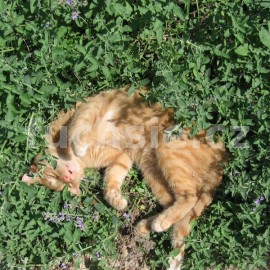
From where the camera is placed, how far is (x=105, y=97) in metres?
4.23

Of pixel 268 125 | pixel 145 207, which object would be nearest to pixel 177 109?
pixel 268 125

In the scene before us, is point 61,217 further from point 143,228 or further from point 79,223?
point 143,228

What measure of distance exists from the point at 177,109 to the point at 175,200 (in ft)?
2.83

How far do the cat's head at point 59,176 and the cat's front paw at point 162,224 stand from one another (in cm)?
67

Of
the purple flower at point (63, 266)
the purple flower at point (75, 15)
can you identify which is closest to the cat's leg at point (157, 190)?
the purple flower at point (63, 266)

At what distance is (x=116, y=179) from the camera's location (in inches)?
170

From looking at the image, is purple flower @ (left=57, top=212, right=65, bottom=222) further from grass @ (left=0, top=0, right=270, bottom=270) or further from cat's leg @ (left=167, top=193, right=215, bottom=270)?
cat's leg @ (left=167, top=193, right=215, bottom=270)

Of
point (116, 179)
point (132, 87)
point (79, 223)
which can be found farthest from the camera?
point (116, 179)

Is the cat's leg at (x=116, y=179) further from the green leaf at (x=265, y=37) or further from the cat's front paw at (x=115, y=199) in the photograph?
the green leaf at (x=265, y=37)

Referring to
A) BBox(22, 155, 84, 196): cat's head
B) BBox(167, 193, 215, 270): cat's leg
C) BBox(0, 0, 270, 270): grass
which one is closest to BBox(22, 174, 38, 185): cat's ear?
BBox(22, 155, 84, 196): cat's head

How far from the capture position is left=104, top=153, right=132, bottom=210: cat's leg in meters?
4.11

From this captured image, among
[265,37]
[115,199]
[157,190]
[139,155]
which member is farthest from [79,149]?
[265,37]

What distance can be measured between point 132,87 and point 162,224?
42.1 inches

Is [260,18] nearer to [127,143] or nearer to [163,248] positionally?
[127,143]
